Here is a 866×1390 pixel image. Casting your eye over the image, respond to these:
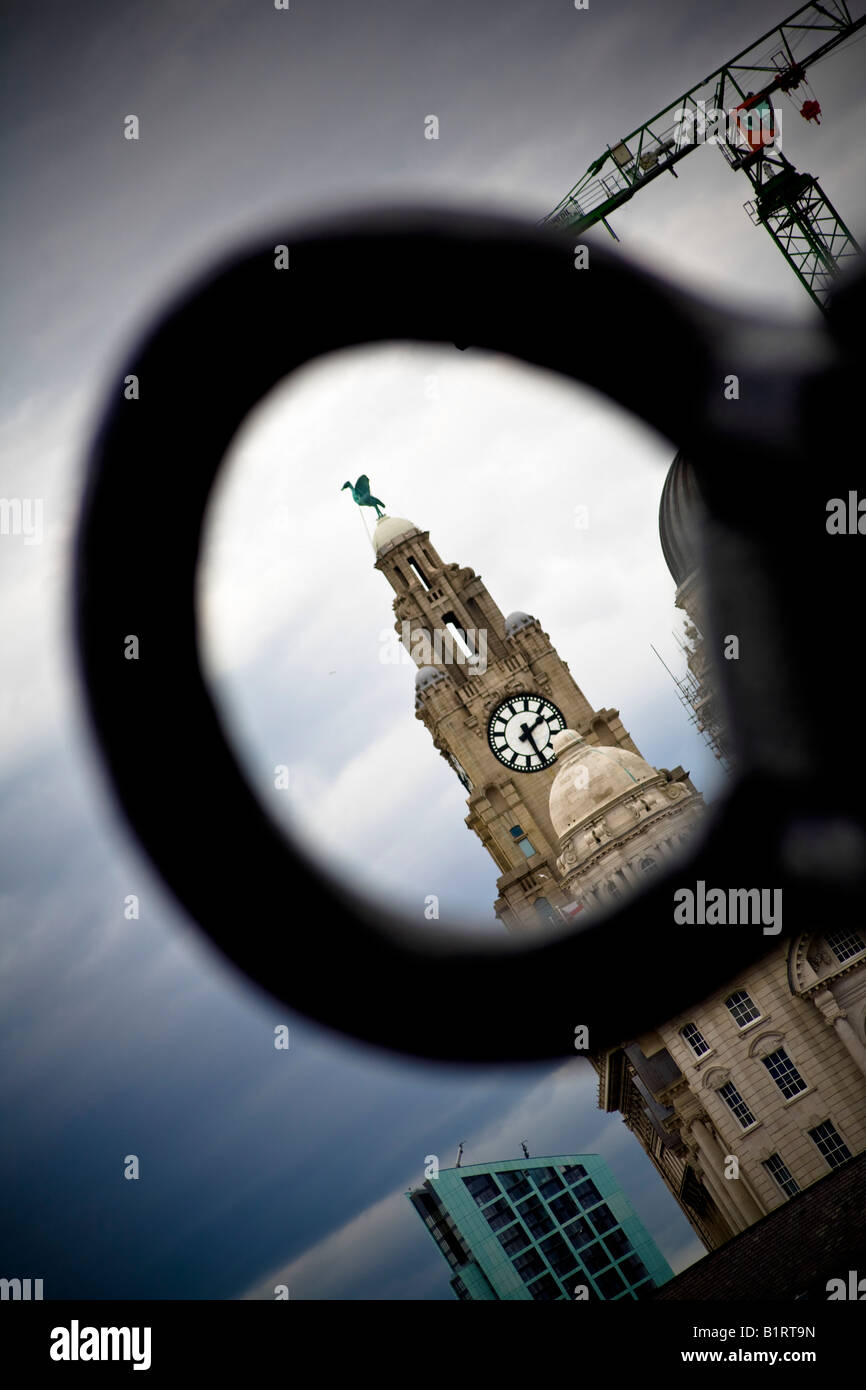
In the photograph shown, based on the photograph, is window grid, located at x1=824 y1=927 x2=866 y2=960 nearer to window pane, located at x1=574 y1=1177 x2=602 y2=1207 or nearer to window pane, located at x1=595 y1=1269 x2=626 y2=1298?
window pane, located at x1=595 y1=1269 x2=626 y2=1298

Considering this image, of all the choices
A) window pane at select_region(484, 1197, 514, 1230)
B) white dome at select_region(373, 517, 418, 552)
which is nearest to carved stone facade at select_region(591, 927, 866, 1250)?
white dome at select_region(373, 517, 418, 552)

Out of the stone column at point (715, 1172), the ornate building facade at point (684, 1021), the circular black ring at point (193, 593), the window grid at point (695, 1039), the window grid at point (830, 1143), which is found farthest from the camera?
the stone column at point (715, 1172)

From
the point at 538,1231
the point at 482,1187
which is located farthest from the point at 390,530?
the point at 538,1231

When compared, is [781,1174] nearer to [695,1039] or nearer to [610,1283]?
[695,1039]

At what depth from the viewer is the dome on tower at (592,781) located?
104 ft

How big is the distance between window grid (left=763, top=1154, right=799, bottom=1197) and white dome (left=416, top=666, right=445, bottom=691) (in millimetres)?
Result: 24689

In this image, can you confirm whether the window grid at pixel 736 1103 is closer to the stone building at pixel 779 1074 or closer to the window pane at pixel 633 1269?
the stone building at pixel 779 1074

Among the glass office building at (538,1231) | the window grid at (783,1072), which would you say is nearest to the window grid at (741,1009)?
the window grid at (783,1072)

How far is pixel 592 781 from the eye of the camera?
32.2m

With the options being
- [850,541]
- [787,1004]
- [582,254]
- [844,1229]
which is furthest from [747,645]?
[787,1004]

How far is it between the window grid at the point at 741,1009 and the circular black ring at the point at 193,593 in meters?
27.0
